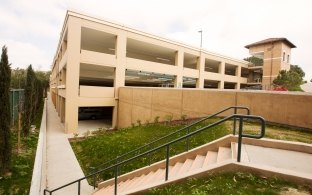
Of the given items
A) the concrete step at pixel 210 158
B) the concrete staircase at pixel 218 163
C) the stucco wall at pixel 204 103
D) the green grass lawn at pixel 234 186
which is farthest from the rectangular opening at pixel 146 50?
the green grass lawn at pixel 234 186

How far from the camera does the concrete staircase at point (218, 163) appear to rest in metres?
4.39

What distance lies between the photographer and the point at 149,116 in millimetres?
16625

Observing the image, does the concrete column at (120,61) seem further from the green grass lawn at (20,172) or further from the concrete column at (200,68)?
the concrete column at (200,68)

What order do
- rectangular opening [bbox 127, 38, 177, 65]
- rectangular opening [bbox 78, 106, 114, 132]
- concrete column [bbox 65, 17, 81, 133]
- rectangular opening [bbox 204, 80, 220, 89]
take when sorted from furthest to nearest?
rectangular opening [bbox 204, 80, 220, 89] < rectangular opening [bbox 78, 106, 114, 132] < rectangular opening [bbox 127, 38, 177, 65] < concrete column [bbox 65, 17, 81, 133]

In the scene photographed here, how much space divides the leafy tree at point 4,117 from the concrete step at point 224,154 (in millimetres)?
7991

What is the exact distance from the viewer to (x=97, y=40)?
22.6m

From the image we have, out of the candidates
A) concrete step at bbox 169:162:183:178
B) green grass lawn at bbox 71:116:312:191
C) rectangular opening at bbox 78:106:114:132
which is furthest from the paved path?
rectangular opening at bbox 78:106:114:132

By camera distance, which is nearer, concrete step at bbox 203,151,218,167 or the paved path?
concrete step at bbox 203,151,218,167

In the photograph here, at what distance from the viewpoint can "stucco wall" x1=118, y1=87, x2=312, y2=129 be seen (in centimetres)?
873

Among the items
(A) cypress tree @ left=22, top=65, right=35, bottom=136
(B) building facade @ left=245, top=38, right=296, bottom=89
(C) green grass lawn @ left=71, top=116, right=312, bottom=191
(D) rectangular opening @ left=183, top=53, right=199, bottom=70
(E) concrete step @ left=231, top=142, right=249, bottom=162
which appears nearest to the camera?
(C) green grass lawn @ left=71, top=116, right=312, bottom=191

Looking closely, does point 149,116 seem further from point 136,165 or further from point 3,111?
point 3,111

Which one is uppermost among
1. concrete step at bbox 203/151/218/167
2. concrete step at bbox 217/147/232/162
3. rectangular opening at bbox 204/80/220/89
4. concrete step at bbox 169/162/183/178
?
rectangular opening at bbox 204/80/220/89

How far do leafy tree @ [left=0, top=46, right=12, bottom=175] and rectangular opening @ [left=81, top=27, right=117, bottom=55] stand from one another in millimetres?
10311

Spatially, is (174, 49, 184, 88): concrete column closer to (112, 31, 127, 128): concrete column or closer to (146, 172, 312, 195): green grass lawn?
(112, 31, 127, 128): concrete column
